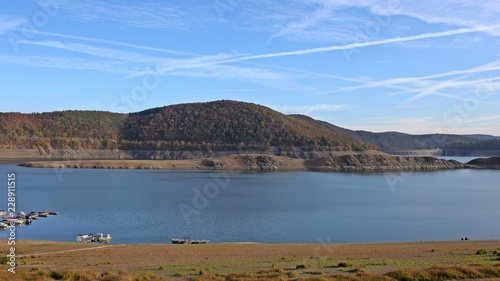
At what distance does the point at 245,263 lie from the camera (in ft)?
59.1

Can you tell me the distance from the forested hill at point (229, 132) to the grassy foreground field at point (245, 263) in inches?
5009

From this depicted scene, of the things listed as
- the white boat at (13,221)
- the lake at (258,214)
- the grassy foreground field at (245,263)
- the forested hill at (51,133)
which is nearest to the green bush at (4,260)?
the grassy foreground field at (245,263)

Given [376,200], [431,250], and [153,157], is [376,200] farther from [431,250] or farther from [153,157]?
[153,157]

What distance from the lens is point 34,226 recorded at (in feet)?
117

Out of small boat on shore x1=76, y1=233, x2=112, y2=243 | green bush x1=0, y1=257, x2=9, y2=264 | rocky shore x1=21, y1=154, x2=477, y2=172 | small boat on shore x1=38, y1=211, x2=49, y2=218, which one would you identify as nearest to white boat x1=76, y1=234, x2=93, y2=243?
small boat on shore x1=76, y1=233, x2=112, y2=243

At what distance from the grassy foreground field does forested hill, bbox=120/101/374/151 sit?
417ft

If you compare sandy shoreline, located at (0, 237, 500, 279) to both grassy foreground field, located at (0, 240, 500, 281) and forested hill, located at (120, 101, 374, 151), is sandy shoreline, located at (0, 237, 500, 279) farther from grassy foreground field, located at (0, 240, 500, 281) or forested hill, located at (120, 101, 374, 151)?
forested hill, located at (120, 101, 374, 151)

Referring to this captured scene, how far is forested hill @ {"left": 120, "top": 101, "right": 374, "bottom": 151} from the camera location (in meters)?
157

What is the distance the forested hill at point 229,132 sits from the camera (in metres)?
157

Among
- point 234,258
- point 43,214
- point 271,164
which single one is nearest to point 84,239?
point 234,258

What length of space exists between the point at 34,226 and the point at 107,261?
19.5m

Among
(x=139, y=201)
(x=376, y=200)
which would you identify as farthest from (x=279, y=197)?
(x=139, y=201)

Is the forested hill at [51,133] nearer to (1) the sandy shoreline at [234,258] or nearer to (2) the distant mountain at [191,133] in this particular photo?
(2) the distant mountain at [191,133]

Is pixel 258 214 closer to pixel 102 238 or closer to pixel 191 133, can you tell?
pixel 102 238
